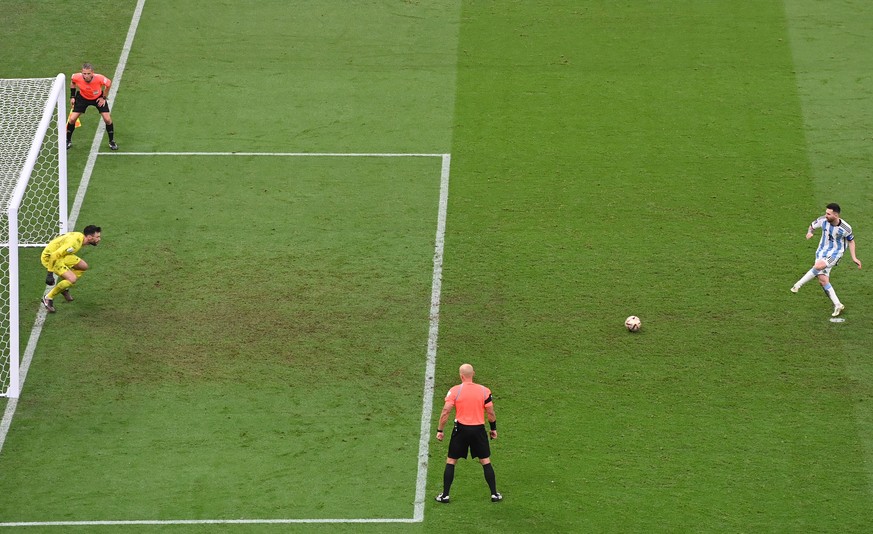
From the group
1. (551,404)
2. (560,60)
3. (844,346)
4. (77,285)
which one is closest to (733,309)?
(844,346)

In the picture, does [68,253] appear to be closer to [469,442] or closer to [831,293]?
[469,442]

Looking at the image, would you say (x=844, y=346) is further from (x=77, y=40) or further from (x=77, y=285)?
(x=77, y=40)

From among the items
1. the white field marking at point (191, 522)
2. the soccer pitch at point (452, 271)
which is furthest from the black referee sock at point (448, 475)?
the white field marking at point (191, 522)

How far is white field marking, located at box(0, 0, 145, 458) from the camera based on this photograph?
1962cm

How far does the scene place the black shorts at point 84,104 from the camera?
24812 mm

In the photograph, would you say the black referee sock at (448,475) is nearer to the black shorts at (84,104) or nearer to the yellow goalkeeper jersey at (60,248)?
the yellow goalkeeper jersey at (60,248)

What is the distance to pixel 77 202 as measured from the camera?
2386 cm

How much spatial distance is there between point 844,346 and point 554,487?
5.19 meters

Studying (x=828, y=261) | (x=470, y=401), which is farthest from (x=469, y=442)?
(x=828, y=261)

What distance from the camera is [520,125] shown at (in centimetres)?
2580

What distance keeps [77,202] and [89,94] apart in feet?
7.01

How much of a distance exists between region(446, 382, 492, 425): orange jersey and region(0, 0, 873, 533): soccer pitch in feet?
4.66

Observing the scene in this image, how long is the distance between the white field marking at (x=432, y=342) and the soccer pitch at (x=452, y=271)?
0.15ft

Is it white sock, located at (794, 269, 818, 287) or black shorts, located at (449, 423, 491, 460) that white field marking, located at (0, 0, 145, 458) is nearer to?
black shorts, located at (449, 423, 491, 460)
